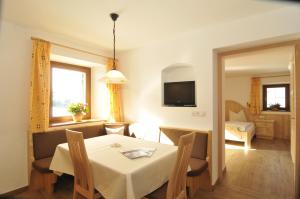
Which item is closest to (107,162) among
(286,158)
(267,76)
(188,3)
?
(188,3)

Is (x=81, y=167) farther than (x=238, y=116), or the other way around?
(x=238, y=116)

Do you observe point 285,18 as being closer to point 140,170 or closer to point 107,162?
point 140,170

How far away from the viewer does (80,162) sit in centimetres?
174

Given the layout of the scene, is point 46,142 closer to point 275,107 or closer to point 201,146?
point 201,146

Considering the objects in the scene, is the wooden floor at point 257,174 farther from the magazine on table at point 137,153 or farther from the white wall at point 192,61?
the magazine on table at point 137,153

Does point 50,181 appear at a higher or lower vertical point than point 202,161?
lower

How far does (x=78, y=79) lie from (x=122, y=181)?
9.93ft

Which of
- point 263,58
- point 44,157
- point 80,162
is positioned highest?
point 263,58

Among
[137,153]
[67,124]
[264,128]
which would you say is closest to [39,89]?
[67,124]

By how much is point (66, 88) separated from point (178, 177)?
9.61 ft

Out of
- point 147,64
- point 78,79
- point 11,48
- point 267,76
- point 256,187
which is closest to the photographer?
point 11,48

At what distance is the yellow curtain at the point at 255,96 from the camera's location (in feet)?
19.9

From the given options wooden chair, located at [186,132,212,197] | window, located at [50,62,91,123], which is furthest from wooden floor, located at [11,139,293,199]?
window, located at [50,62,91,123]

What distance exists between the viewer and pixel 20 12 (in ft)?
7.15
